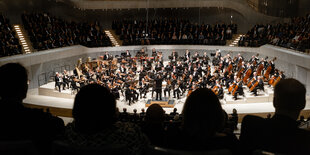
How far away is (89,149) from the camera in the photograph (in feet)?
5.09

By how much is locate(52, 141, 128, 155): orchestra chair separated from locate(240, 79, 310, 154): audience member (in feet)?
2.80

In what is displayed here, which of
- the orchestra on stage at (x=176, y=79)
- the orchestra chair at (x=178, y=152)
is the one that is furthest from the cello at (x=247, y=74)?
the orchestra chair at (x=178, y=152)

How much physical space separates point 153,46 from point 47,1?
366 inches

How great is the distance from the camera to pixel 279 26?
65.5ft

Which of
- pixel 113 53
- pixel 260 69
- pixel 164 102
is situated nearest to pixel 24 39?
pixel 113 53

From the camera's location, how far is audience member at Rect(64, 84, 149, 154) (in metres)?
1.77

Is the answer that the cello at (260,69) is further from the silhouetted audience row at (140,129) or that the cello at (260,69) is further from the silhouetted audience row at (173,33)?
the silhouetted audience row at (140,129)

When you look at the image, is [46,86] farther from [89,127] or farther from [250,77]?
[89,127]

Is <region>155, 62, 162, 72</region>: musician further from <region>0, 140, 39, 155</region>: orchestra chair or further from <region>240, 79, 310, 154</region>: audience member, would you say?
<region>0, 140, 39, 155</region>: orchestra chair

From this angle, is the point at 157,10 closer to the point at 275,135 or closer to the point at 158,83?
the point at 158,83

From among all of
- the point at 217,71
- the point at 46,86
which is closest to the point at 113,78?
the point at 46,86

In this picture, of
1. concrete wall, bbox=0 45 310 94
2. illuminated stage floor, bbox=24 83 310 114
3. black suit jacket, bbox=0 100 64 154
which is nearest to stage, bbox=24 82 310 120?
illuminated stage floor, bbox=24 83 310 114

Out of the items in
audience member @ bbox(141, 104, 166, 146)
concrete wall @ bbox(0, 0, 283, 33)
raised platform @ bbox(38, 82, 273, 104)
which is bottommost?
raised platform @ bbox(38, 82, 273, 104)

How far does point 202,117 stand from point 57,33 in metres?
19.3
